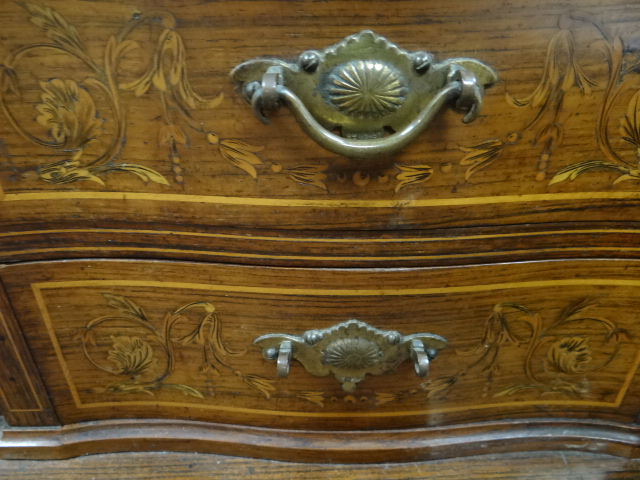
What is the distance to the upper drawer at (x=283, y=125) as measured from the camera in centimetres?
33

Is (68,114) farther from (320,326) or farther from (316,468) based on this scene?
(316,468)

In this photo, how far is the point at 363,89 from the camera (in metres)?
0.34

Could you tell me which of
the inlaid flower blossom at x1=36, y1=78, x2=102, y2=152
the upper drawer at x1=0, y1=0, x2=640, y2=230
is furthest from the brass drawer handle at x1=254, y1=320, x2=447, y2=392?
the inlaid flower blossom at x1=36, y1=78, x2=102, y2=152

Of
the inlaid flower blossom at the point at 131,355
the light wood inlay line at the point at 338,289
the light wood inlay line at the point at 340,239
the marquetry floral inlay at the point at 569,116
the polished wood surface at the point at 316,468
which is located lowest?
the polished wood surface at the point at 316,468

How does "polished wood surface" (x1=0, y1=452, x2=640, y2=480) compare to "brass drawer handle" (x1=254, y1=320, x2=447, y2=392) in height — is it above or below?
below

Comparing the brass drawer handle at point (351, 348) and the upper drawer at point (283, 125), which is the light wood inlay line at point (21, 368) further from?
the brass drawer handle at point (351, 348)

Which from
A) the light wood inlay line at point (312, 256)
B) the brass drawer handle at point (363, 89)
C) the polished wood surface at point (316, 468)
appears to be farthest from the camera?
the polished wood surface at point (316, 468)

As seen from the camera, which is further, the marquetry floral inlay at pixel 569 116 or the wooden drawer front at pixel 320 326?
the wooden drawer front at pixel 320 326

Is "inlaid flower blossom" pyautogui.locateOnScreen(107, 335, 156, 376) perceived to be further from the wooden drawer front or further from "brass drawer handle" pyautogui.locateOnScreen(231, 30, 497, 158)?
"brass drawer handle" pyautogui.locateOnScreen(231, 30, 497, 158)

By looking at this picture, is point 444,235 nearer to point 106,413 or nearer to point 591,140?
point 591,140

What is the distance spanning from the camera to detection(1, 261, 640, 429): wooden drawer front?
452mm

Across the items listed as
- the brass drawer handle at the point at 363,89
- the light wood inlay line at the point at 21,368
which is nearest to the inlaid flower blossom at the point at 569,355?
the brass drawer handle at the point at 363,89

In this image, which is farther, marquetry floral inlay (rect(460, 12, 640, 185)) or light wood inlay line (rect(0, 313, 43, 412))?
light wood inlay line (rect(0, 313, 43, 412))

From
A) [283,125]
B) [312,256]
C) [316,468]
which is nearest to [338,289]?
[312,256]
